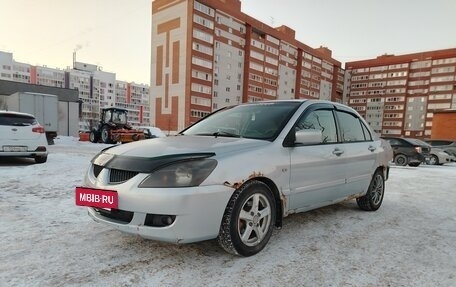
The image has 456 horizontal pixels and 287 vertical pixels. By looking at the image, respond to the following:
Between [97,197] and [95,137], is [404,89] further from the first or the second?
[97,197]

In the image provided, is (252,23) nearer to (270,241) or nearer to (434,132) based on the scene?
(434,132)

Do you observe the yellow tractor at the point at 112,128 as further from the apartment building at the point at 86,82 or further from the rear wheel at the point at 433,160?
the apartment building at the point at 86,82

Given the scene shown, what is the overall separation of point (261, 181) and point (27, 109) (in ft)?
70.8

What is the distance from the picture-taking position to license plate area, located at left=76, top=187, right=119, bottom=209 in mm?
2518

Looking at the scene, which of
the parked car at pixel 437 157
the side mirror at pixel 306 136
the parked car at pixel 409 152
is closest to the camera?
the side mirror at pixel 306 136

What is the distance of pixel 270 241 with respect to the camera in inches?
127

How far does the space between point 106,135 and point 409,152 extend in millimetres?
18817

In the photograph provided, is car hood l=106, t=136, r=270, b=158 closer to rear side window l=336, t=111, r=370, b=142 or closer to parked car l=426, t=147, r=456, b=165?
rear side window l=336, t=111, r=370, b=142

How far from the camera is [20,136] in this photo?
7934mm

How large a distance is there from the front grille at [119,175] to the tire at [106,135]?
19668 mm

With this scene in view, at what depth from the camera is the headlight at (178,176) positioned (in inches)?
95.5

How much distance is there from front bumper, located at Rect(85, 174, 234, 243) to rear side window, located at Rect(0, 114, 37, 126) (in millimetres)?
7054

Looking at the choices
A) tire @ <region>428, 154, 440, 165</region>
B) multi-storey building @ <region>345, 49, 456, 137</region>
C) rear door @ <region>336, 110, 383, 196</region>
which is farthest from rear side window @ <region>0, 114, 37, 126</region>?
multi-storey building @ <region>345, 49, 456, 137</region>

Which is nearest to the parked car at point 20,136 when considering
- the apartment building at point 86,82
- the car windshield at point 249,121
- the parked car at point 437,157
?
the car windshield at point 249,121
